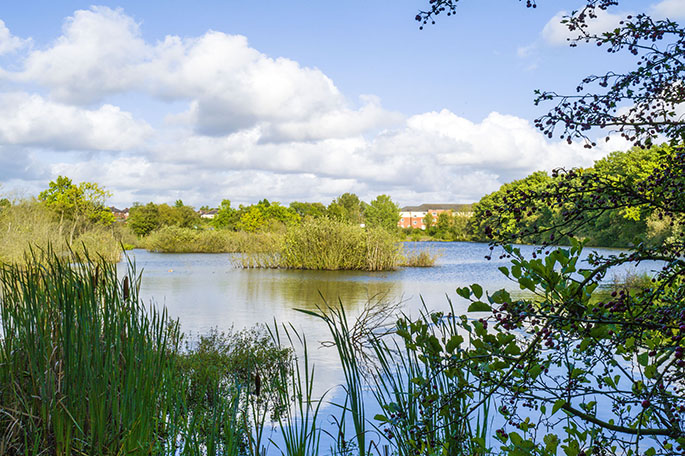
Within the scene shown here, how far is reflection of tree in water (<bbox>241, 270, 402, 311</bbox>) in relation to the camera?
38.9ft

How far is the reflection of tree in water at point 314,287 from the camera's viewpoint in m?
11.8

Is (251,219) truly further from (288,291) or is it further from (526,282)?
(526,282)

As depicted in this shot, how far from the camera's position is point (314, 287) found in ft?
47.5

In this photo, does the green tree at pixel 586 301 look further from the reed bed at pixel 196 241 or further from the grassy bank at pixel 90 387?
the reed bed at pixel 196 241

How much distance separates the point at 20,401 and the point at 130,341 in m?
0.55

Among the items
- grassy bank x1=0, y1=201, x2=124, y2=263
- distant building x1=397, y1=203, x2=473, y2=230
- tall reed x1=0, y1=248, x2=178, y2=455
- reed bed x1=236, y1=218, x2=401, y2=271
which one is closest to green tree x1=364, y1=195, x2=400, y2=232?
distant building x1=397, y1=203, x2=473, y2=230

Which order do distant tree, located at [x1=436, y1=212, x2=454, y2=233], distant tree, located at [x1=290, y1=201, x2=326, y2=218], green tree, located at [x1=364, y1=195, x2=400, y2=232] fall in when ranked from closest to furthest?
distant tree, located at [x1=290, y1=201, x2=326, y2=218] → distant tree, located at [x1=436, y1=212, x2=454, y2=233] → green tree, located at [x1=364, y1=195, x2=400, y2=232]

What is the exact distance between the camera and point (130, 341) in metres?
2.79

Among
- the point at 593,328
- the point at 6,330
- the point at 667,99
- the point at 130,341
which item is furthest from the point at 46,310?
the point at 667,99

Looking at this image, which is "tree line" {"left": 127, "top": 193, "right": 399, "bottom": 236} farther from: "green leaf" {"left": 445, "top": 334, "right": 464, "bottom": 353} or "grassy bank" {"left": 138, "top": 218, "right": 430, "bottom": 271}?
"green leaf" {"left": 445, "top": 334, "right": 464, "bottom": 353}

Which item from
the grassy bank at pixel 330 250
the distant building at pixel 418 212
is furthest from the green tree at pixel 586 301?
the distant building at pixel 418 212

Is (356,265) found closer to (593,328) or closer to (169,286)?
(169,286)

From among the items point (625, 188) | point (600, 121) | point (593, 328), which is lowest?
point (593, 328)

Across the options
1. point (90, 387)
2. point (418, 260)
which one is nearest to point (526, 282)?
point (90, 387)
